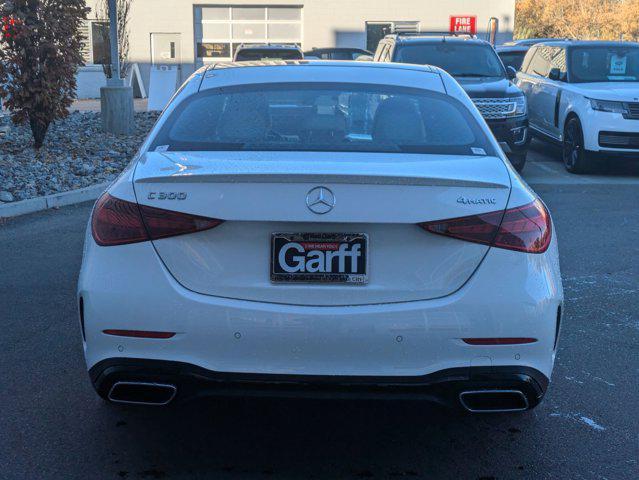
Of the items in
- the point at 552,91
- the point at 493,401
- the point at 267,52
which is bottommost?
the point at 493,401

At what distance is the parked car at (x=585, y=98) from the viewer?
12703 mm

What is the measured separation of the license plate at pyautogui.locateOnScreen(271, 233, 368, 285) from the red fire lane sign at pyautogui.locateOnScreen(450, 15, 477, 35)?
3114 cm

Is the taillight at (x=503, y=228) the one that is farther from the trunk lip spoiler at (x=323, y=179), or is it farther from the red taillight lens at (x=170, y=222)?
the red taillight lens at (x=170, y=222)

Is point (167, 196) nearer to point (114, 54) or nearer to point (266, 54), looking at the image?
point (114, 54)

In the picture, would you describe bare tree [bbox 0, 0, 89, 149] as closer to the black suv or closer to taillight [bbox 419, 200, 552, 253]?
the black suv

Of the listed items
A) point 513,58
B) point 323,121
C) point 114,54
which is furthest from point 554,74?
point 323,121

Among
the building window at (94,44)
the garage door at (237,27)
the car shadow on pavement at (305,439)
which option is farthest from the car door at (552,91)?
the building window at (94,44)

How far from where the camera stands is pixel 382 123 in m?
4.30

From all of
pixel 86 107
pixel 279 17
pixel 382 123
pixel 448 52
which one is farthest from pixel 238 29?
pixel 382 123

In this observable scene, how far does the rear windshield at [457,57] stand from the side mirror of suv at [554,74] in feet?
2.80

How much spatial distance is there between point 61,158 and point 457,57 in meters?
6.06

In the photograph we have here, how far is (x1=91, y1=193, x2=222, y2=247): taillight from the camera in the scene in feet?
11.2

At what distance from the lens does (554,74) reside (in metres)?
14.2

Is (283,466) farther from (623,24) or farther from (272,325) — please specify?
(623,24)
